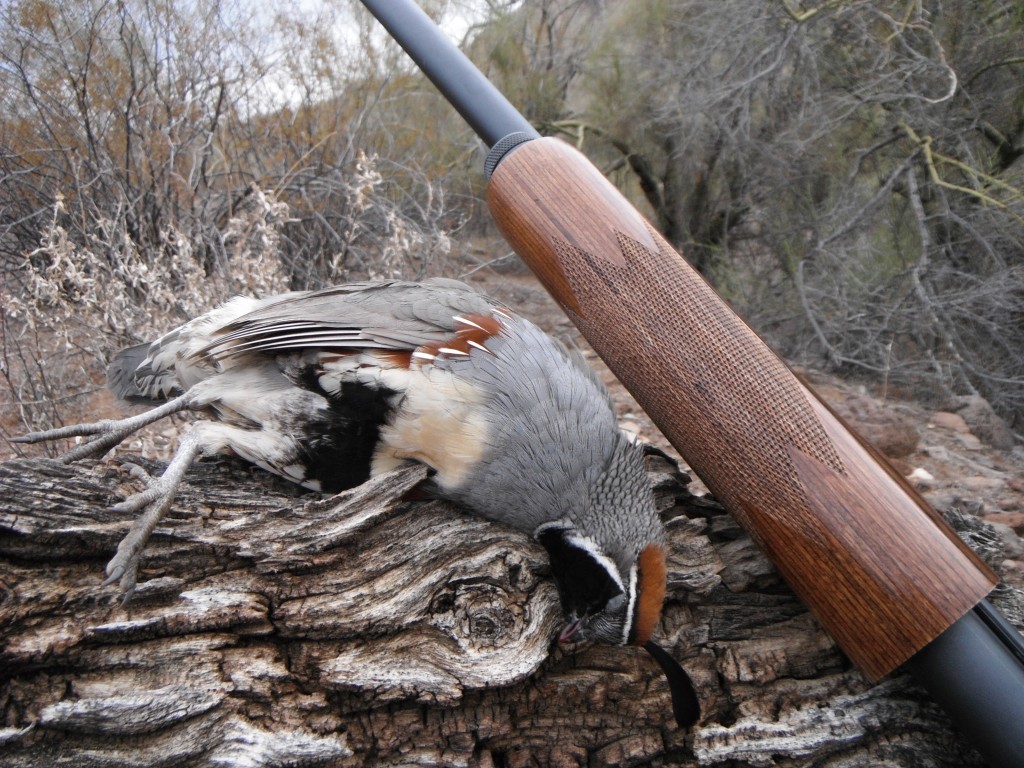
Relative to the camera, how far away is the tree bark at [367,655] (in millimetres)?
1508

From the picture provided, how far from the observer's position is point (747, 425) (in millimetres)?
1685

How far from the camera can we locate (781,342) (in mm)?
5520

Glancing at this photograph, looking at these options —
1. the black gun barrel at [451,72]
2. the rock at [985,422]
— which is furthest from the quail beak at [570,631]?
the rock at [985,422]

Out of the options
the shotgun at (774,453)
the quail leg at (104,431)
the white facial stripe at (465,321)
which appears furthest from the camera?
the quail leg at (104,431)

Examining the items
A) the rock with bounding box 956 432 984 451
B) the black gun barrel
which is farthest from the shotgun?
the rock with bounding box 956 432 984 451

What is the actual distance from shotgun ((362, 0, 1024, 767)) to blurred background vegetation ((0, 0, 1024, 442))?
5.43 feet

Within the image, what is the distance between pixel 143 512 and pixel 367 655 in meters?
0.63

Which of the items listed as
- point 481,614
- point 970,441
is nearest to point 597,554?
point 481,614

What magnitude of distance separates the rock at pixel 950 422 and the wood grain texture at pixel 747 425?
10.1 ft

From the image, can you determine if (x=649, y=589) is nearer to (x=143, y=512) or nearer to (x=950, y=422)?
(x=143, y=512)

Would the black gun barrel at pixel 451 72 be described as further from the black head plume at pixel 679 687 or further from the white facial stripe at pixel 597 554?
the black head plume at pixel 679 687

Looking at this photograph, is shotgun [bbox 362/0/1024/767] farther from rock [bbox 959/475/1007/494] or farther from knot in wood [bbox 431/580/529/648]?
rock [bbox 959/475/1007/494]

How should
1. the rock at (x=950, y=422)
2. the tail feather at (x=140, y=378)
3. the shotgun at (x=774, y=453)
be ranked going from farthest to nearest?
the rock at (x=950, y=422)
the tail feather at (x=140, y=378)
the shotgun at (x=774, y=453)

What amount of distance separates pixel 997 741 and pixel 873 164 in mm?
4482
